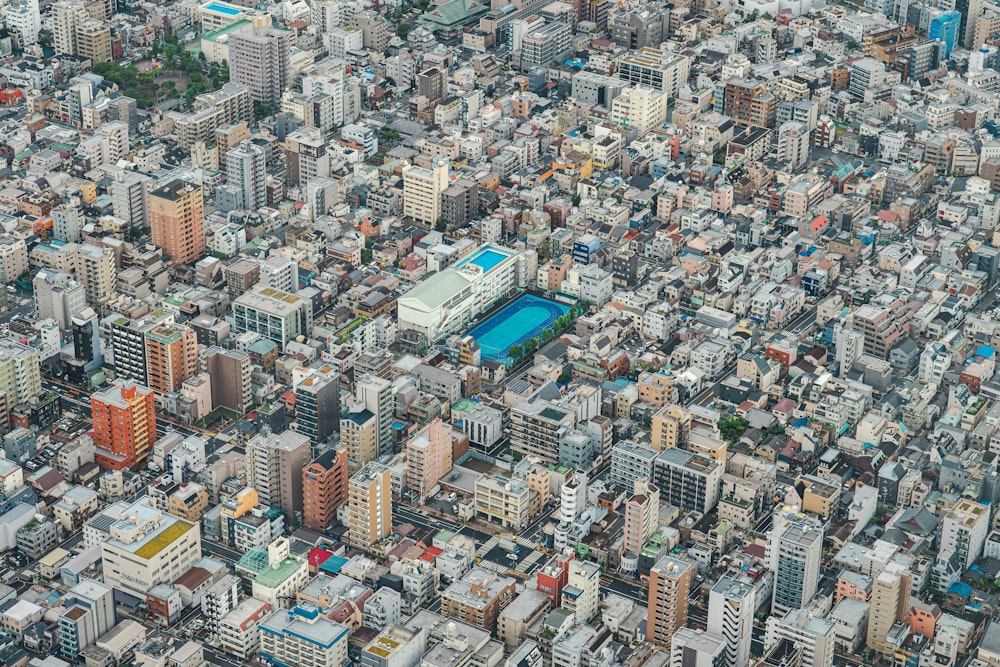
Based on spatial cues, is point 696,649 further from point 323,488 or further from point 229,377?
point 229,377

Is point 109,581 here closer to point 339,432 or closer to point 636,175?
point 339,432

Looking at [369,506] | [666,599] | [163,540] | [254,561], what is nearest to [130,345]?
[163,540]

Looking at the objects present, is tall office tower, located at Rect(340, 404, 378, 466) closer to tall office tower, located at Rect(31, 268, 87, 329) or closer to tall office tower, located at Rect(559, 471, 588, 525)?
tall office tower, located at Rect(559, 471, 588, 525)

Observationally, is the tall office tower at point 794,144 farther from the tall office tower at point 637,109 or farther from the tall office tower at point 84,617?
the tall office tower at point 84,617

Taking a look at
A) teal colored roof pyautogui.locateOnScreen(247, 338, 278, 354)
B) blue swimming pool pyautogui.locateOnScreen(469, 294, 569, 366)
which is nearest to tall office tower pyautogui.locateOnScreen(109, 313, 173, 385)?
teal colored roof pyautogui.locateOnScreen(247, 338, 278, 354)

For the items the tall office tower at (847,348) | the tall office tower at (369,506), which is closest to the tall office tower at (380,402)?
the tall office tower at (369,506)

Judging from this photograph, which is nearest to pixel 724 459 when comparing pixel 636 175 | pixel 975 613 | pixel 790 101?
pixel 975 613
